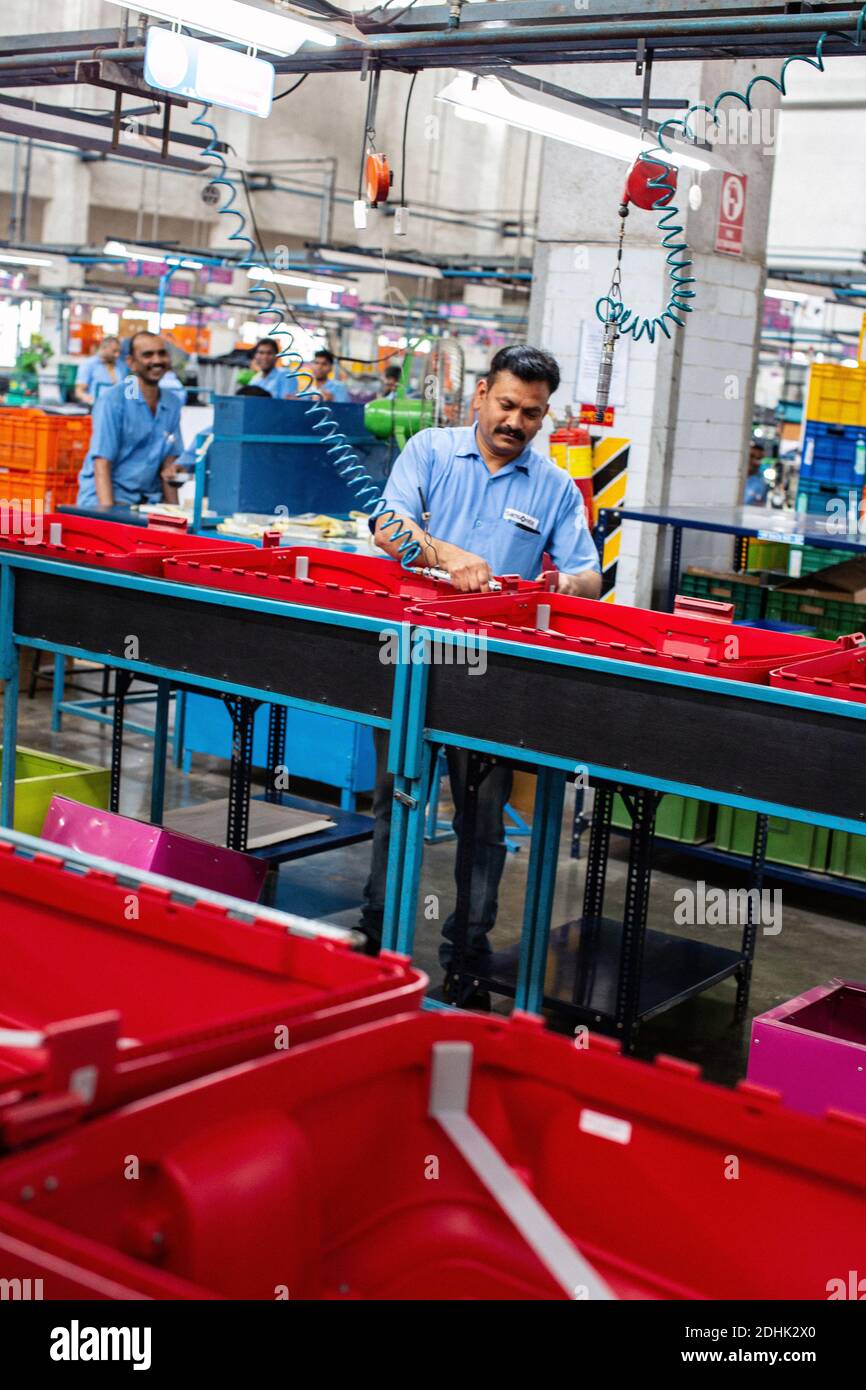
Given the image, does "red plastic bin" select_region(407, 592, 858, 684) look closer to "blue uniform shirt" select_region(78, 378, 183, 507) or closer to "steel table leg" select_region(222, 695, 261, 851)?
"steel table leg" select_region(222, 695, 261, 851)

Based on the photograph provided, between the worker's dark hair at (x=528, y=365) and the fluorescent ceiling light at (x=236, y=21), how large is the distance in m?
1.10

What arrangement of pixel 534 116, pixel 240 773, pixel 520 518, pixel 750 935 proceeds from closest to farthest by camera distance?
pixel 520 518
pixel 240 773
pixel 750 935
pixel 534 116

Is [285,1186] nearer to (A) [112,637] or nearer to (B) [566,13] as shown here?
(A) [112,637]

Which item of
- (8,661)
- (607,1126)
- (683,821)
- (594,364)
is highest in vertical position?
(594,364)

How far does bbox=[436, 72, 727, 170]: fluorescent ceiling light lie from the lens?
4652mm

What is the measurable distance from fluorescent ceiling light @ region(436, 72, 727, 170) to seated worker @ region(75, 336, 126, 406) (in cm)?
1008

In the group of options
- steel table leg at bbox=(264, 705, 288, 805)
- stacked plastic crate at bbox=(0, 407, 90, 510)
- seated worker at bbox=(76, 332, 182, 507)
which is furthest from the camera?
stacked plastic crate at bbox=(0, 407, 90, 510)

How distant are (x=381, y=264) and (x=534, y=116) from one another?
9448 mm

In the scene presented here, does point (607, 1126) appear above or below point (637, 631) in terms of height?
below

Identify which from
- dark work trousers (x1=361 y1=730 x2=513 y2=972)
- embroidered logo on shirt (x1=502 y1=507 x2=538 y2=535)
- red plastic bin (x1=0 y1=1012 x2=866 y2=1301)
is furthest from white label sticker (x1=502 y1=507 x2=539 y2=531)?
red plastic bin (x1=0 y1=1012 x2=866 y2=1301)

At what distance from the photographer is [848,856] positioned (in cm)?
566

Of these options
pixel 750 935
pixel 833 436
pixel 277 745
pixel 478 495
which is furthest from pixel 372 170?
pixel 833 436

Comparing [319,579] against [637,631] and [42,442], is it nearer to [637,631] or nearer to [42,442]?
[637,631]
